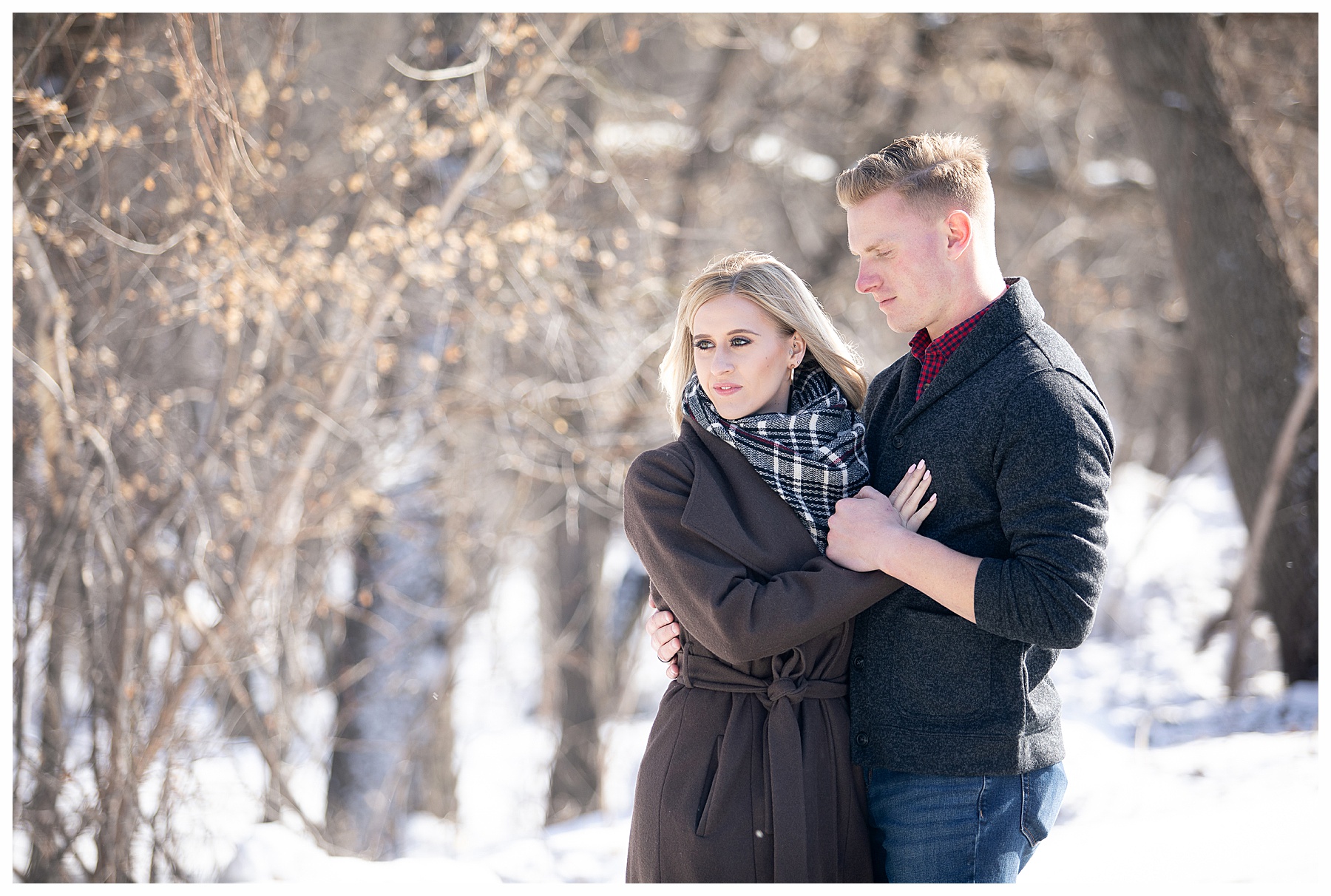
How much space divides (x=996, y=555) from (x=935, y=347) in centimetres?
47

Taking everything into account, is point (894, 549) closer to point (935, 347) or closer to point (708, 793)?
point (935, 347)

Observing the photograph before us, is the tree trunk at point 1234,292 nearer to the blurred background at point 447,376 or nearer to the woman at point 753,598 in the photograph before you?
the blurred background at point 447,376

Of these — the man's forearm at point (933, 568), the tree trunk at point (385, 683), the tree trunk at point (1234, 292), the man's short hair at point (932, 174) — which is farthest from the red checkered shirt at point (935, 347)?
the tree trunk at point (1234, 292)

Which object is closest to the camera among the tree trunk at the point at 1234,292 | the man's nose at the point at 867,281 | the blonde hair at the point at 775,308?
the man's nose at the point at 867,281

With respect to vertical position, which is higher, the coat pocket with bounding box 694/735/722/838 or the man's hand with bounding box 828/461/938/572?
the man's hand with bounding box 828/461/938/572

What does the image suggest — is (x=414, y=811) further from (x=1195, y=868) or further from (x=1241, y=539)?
(x=1241, y=539)

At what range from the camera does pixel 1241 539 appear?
395 inches

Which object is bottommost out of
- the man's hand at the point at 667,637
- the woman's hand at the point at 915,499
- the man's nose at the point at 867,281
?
the man's hand at the point at 667,637

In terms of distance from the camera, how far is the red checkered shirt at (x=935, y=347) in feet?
7.02

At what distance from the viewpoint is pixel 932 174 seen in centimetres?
210

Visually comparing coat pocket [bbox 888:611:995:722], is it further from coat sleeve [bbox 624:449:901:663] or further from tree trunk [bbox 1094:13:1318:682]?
tree trunk [bbox 1094:13:1318:682]

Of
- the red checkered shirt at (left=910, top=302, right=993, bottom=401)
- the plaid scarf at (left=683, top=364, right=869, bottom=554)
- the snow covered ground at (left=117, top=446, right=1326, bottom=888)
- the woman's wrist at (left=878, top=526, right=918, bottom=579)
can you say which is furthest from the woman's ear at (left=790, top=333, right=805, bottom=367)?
the snow covered ground at (left=117, top=446, right=1326, bottom=888)

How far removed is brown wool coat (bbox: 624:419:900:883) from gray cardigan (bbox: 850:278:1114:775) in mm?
105

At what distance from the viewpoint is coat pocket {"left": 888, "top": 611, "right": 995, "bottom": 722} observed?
1984 millimetres
